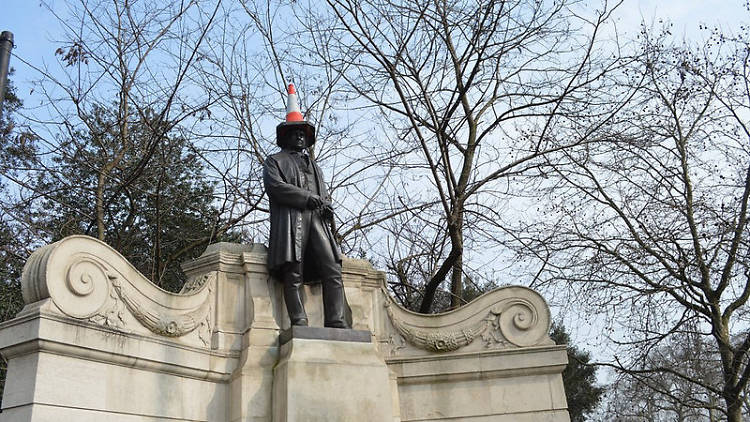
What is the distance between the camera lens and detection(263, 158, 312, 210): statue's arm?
9.51m

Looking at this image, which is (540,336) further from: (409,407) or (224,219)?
(224,219)

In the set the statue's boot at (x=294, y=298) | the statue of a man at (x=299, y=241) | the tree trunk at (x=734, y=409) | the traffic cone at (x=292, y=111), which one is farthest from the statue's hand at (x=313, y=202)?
the tree trunk at (x=734, y=409)

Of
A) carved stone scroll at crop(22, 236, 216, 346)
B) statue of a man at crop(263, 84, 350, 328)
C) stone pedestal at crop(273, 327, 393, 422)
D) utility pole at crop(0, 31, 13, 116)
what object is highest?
utility pole at crop(0, 31, 13, 116)

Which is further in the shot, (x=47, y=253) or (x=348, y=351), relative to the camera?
(x=348, y=351)

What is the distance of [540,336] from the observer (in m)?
10.5

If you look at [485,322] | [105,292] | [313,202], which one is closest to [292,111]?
[313,202]

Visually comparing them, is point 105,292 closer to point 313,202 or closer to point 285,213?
point 285,213

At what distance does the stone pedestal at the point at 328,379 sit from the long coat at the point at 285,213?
94cm

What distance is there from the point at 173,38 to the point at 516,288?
879 cm

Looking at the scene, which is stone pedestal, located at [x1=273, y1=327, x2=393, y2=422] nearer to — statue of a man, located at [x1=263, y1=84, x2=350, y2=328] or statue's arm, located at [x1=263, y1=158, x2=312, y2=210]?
statue of a man, located at [x1=263, y1=84, x2=350, y2=328]

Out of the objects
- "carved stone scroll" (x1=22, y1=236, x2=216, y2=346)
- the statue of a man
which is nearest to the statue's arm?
the statue of a man

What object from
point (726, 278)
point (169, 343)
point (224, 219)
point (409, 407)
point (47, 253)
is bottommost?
point (409, 407)

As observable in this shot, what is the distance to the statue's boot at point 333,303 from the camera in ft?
30.6

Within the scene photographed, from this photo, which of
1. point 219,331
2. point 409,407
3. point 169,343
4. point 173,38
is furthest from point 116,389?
point 173,38
